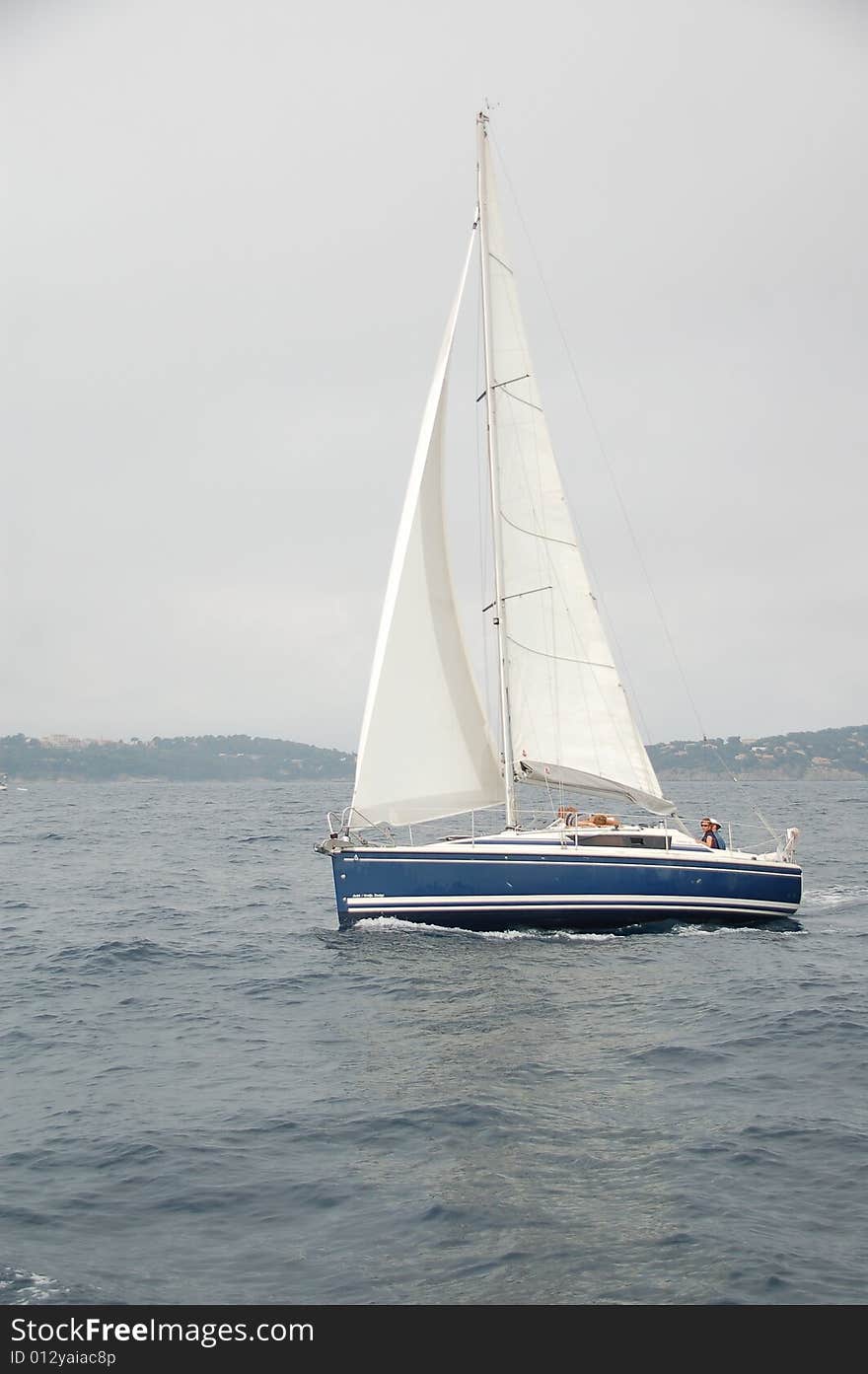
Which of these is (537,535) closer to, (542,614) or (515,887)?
(542,614)

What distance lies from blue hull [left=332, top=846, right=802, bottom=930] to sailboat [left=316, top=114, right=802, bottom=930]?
0.03 meters

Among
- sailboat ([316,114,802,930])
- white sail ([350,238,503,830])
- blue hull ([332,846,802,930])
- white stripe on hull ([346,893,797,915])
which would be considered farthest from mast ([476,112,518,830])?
white stripe on hull ([346,893,797,915])

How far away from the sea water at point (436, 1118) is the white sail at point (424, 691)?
3083 millimetres

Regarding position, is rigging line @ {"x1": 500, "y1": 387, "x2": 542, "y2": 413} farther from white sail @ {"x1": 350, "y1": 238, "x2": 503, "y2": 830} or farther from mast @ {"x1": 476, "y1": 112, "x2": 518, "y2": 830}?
white sail @ {"x1": 350, "y1": 238, "x2": 503, "y2": 830}

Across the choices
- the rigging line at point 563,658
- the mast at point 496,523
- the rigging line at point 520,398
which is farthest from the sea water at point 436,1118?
the rigging line at point 520,398

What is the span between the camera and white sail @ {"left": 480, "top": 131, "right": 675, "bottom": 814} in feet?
78.6

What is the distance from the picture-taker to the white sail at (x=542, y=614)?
23953 millimetres

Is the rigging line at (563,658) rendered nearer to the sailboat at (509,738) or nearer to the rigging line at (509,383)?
the sailboat at (509,738)

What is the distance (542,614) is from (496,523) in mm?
2343

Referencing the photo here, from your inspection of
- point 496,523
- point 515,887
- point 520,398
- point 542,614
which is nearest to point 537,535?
point 496,523

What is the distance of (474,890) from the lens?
2195cm

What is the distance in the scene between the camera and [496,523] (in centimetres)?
2378
